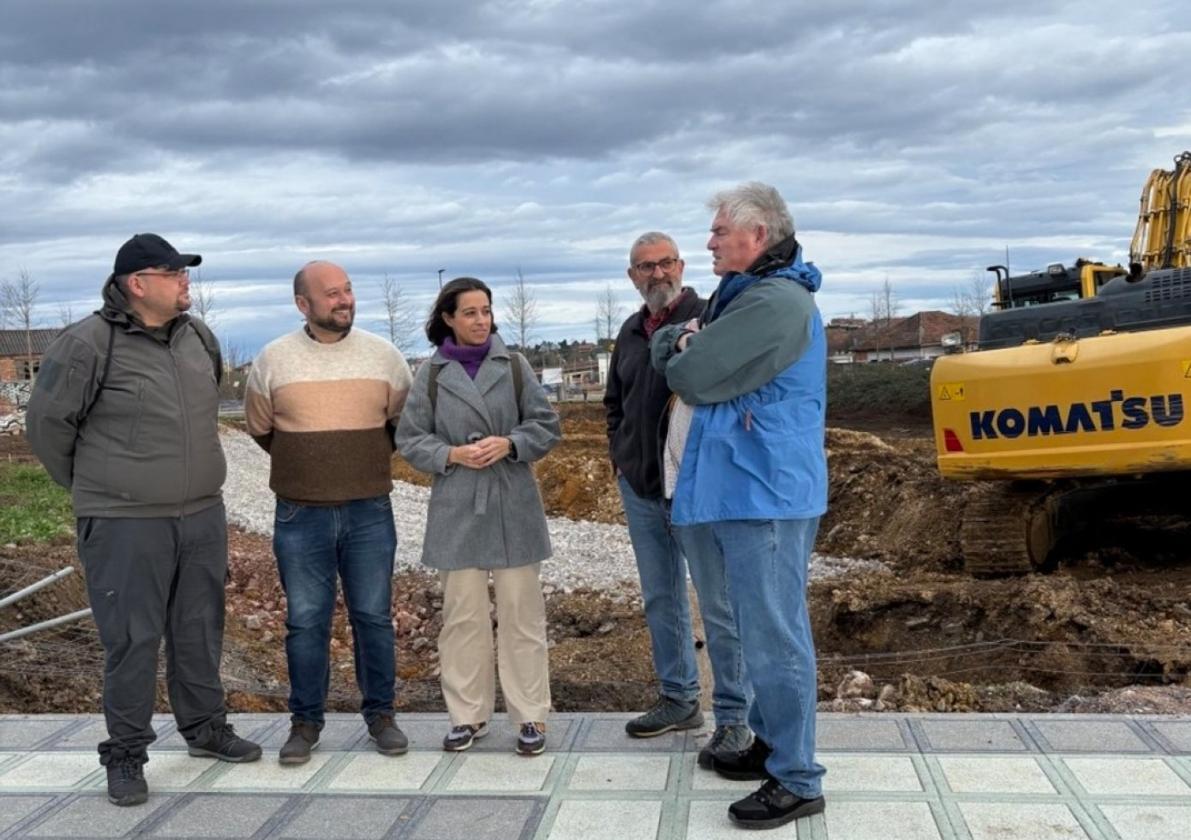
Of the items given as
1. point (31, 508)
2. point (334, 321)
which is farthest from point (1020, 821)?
point (31, 508)

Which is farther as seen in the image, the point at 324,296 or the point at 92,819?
the point at 324,296

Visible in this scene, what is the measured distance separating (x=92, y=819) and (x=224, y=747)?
1.87 feet

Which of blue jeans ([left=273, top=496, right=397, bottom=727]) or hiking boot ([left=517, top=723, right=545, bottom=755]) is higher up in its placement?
blue jeans ([left=273, top=496, right=397, bottom=727])

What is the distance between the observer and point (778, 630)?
3541 millimetres

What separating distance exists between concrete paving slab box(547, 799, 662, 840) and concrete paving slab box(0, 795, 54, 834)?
5.64ft

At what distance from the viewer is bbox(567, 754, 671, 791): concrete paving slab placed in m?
3.97

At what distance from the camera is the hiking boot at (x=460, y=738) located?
438cm

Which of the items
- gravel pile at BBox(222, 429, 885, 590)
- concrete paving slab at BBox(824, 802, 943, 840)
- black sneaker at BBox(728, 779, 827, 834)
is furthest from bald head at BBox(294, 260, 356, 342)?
gravel pile at BBox(222, 429, 885, 590)

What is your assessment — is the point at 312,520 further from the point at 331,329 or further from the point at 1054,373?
the point at 1054,373

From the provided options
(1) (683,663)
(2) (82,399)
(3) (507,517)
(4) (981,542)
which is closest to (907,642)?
(4) (981,542)

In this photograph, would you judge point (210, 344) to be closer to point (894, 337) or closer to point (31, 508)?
point (31, 508)

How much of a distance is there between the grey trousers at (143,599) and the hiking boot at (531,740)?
3.86 feet

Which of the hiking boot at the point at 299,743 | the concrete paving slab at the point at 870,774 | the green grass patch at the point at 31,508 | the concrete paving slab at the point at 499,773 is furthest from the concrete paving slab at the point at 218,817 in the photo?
the green grass patch at the point at 31,508

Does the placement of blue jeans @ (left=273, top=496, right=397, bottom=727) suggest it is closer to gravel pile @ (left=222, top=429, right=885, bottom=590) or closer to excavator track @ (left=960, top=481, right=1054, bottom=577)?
gravel pile @ (left=222, top=429, right=885, bottom=590)
